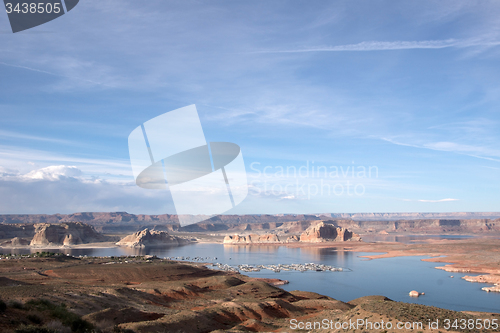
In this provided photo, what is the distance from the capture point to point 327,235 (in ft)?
579

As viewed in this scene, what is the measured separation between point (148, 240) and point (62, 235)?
3386 centimetres

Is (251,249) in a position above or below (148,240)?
below

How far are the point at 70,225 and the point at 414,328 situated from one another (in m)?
154

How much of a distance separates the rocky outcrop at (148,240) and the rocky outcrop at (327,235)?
205ft

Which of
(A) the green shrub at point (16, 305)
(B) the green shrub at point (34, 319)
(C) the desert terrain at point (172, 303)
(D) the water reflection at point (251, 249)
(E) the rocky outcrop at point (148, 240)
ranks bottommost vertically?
(D) the water reflection at point (251, 249)

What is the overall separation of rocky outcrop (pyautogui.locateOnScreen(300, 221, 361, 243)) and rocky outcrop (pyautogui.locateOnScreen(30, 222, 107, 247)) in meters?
98.7

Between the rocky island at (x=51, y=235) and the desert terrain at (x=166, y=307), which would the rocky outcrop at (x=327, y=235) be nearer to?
the rocky island at (x=51, y=235)

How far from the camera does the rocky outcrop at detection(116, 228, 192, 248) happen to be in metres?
144

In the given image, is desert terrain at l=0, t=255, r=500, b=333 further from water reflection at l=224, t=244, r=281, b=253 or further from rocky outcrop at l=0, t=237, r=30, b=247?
rocky outcrop at l=0, t=237, r=30, b=247

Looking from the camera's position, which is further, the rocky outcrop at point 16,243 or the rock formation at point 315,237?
the rock formation at point 315,237

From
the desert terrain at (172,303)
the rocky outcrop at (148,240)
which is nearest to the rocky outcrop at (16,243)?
the rocky outcrop at (148,240)

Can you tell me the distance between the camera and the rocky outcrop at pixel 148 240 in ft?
472

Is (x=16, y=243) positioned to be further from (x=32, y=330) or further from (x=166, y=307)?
(x=32, y=330)

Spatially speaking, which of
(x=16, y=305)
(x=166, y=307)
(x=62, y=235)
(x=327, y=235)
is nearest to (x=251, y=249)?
(x=327, y=235)
